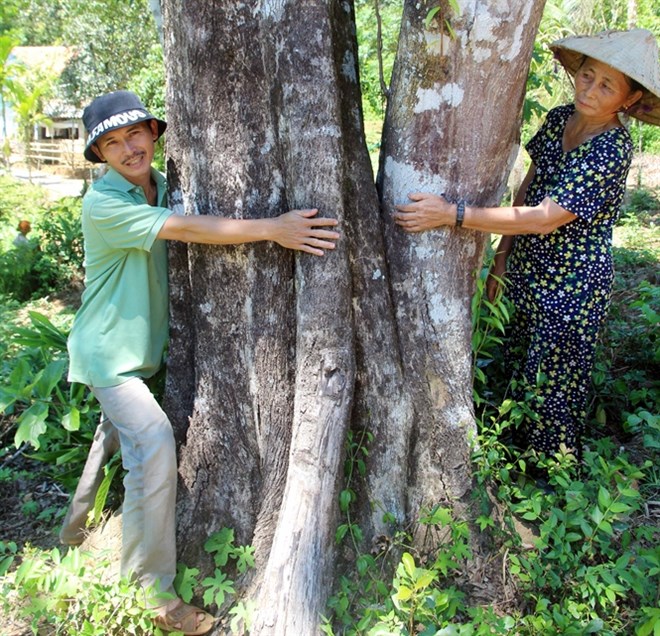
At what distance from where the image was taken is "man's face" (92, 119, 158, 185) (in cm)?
256

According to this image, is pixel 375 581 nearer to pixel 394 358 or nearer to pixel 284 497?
pixel 284 497

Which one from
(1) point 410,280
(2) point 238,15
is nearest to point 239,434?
(1) point 410,280

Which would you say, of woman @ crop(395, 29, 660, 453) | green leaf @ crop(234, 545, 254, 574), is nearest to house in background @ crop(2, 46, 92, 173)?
woman @ crop(395, 29, 660, 453)

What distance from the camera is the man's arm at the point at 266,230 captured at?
2.38 metres

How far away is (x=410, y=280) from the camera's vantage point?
267 cm

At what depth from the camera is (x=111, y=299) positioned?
257 cm

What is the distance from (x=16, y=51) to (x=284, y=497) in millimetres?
25400

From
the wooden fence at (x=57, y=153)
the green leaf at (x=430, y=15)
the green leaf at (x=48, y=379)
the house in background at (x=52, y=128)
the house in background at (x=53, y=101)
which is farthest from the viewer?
the wooden fence at (x=57, y=153)

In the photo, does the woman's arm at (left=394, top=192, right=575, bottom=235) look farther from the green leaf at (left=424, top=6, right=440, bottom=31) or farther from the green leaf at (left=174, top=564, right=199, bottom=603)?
the green leaf at (left=174, top=564, right=199, bottom=603)

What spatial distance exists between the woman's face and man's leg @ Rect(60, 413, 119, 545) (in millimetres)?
2421

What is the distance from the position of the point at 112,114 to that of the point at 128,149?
5.5 inches

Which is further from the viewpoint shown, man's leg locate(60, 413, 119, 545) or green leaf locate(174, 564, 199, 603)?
man's leg locate(60, 413, 119, 545)

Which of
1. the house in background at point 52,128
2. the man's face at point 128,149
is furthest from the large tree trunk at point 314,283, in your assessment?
the house in background at point 52,128

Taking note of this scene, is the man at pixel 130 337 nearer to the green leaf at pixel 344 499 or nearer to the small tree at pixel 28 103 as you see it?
the green leaf at pixel 344 499
